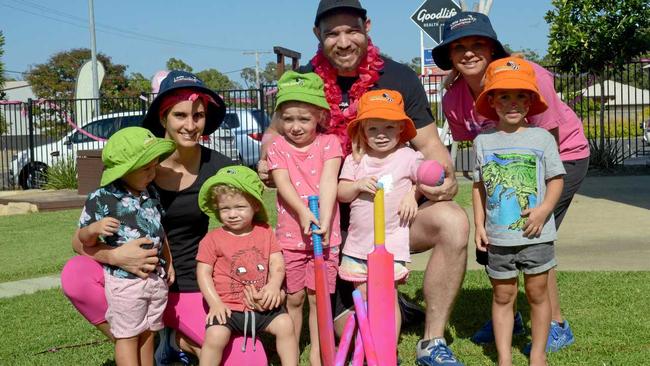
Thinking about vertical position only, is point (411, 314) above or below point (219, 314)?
below

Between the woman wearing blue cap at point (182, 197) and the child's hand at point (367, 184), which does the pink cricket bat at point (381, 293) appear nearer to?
the child's hand at point (367, 184)

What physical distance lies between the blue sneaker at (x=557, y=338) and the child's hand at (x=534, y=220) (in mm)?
841

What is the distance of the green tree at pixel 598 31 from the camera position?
13719mm

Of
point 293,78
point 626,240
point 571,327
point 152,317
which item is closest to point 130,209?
point 152,317

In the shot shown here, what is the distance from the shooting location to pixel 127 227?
12.4 ft

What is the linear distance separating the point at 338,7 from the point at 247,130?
13772mm

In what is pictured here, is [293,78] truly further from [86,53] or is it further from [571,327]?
[86,53]

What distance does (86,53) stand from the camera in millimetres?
54531

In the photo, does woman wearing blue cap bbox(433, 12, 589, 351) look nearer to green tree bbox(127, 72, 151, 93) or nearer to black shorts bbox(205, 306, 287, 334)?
black shorts bbox(205, 306, 287, 334)

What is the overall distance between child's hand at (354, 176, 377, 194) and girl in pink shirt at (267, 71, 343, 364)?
17 centimetres

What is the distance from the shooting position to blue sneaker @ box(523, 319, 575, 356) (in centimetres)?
441

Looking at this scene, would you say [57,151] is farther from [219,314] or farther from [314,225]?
[314,225]

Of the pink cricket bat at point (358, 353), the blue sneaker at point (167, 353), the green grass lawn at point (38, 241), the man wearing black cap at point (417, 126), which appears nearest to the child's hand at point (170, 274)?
the blue sneaker at point (167, 353)

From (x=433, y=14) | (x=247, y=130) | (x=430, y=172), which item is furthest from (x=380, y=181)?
(x=247, y=130)
